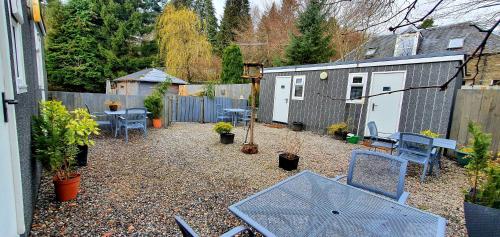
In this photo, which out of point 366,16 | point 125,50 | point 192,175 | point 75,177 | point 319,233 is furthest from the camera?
point 125,50

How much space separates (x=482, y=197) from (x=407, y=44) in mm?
11487

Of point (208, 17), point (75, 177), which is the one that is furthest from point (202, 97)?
point (208, 17)

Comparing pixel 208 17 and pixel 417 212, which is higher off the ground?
pixel 208 17

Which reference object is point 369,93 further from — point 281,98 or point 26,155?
point 26,155

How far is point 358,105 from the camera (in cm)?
680

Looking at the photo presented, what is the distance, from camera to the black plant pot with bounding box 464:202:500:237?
1548mm

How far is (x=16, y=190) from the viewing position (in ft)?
5.45

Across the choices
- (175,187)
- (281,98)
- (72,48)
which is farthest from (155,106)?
(72,48)

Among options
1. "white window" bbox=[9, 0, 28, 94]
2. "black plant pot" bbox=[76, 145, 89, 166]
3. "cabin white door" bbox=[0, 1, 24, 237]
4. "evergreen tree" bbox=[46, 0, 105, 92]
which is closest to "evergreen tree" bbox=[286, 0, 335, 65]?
"black plant pot" bbox=[76, 145, 89, 166]

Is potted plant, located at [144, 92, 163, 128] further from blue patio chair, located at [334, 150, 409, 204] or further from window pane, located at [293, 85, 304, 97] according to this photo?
blue patio chair, located at [334, 150, 409, 204]

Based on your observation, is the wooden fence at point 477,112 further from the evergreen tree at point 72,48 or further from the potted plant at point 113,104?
the evergreen tree at point 72,48

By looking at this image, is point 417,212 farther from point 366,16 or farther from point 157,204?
point 157,204

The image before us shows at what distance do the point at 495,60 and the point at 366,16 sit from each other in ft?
38.3

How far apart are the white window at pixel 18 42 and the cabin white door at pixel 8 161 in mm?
637
